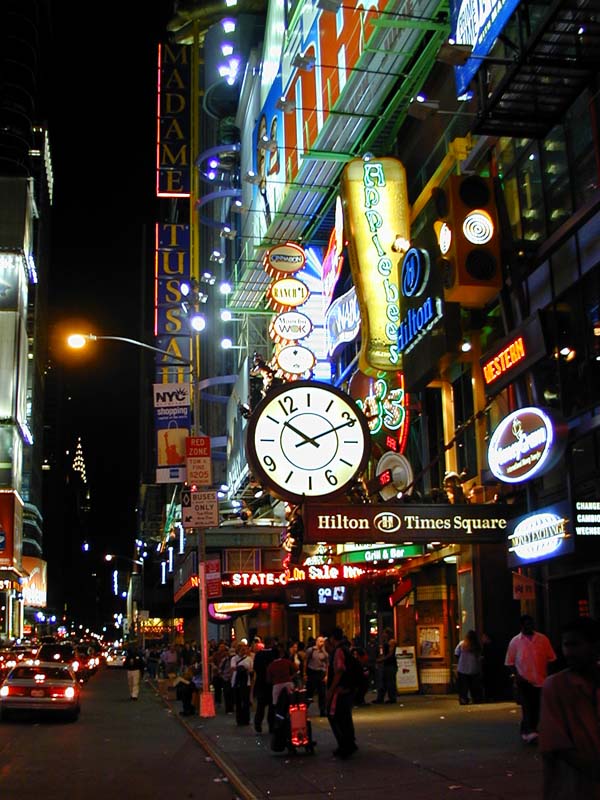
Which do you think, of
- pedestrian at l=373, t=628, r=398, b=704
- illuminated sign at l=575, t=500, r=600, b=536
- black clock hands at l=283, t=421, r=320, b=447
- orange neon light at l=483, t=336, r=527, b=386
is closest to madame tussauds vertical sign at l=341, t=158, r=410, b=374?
orange neon light at l=483, t=336, r=527, b=386

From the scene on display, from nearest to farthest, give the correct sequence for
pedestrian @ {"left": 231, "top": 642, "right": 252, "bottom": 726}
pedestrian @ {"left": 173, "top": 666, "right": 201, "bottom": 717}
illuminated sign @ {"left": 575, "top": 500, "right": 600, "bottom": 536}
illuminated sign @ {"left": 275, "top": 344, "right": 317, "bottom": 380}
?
illuminated sign @ {"left": 575, "top": 500, "right": 600, "bottom": 536} < pedestrian @ {"left": 231, "top": 642, "right": 252, "bottom": 726} < pedestrian @ {"left": 173, "top": 666, "right": 201, "bottom": 717} < illuminated sign @ {"left": 275, "top": 344, "right": 317, "bottom": 380}

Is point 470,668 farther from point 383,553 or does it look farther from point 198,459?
point 198,459

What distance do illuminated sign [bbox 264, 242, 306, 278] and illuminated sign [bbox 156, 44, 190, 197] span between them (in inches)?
871

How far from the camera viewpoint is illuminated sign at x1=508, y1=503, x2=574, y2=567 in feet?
48.7

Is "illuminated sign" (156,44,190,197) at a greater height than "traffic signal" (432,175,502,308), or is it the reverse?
"illuminated sign" (156,44,190,197)

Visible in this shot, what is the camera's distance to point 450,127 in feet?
74.1

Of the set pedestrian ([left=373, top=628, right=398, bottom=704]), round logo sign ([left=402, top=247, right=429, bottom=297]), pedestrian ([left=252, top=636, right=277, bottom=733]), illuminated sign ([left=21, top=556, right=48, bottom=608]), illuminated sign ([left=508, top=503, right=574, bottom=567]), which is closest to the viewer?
illuminated sign ([left=508, top=503, right=574, bottom=567])

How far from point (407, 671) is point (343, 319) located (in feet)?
34.0

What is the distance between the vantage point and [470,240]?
18.8 meters

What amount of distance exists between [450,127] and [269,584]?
1507 centimetres

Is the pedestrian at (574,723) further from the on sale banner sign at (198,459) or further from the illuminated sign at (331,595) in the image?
the illuminated sign at (331,595)

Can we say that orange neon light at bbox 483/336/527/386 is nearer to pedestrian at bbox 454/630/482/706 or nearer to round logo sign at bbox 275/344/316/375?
pedestrian at bbox 454/630/482/706

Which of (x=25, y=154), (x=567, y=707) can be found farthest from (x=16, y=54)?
(x=567, y=707)

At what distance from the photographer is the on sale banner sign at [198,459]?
2284 cm
